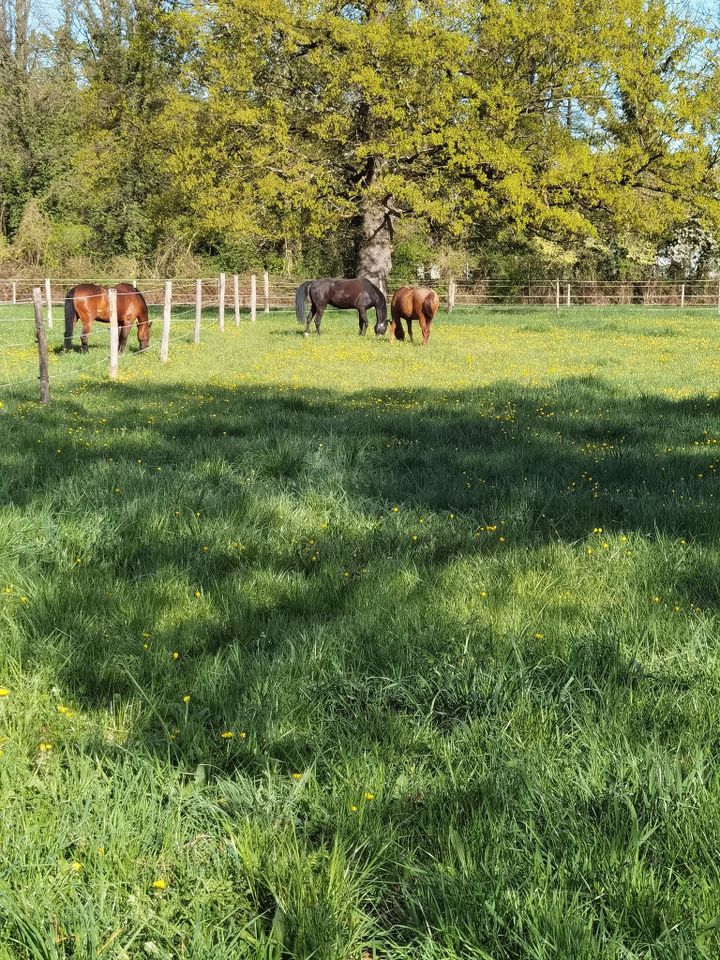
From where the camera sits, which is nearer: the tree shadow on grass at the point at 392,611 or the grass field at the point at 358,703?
the grass field at the point at 358,703

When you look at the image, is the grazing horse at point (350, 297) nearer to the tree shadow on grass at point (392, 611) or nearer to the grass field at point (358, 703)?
the tree shadow on grass at point (392, 611)

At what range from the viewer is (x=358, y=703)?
2916 millimetres

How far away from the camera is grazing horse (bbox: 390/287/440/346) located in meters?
17.8

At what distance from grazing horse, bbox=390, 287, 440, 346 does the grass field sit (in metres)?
11.5

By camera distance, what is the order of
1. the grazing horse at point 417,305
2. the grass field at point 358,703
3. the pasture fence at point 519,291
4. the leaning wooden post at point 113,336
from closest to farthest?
1. the grass field at point 358,703
2. the leaning wooden post at point 113,336
3. the grazing horse at point 417,305
4. the pasture fence at point 519,291

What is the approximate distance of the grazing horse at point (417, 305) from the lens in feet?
58.5

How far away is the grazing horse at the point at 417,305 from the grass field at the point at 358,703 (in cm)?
1152

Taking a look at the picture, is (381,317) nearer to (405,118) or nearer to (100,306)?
(100,306)

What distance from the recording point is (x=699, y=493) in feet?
18.0

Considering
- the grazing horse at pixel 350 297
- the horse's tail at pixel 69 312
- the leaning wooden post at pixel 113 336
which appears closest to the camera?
the leaning wooden post at pixel 113 336

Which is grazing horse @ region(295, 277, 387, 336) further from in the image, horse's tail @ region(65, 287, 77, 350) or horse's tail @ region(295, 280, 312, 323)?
horse's tail @ region(65, 287, 77, 350)

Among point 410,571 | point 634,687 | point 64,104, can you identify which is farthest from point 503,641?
point 64,104

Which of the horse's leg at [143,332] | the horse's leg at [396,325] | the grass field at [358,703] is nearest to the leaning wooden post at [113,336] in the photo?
the horse's leg at [143,332]

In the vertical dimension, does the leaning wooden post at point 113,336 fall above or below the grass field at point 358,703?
above
